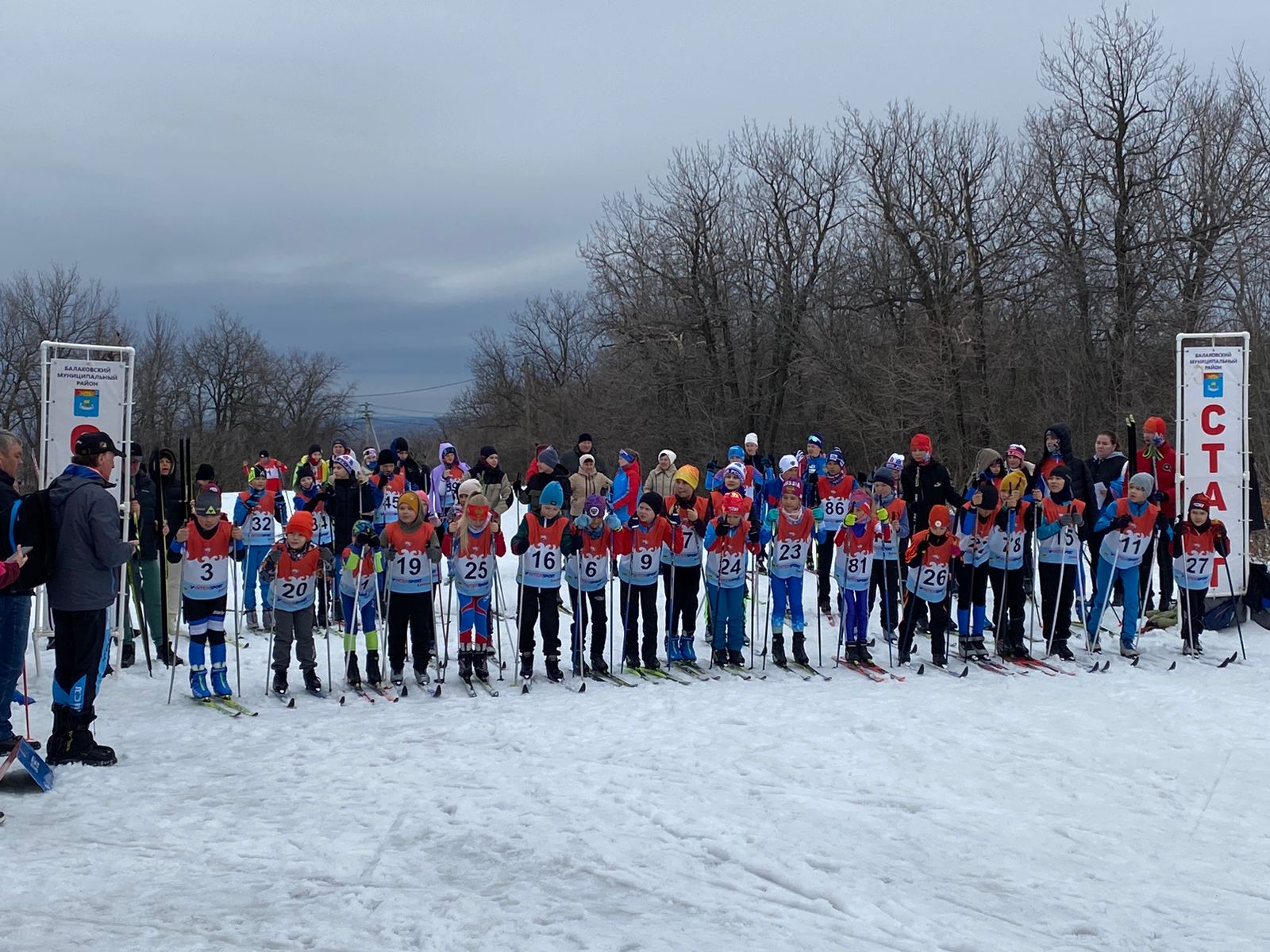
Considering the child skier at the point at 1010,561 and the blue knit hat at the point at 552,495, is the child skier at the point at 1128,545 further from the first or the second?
the blue knit hat at the point at 552,495

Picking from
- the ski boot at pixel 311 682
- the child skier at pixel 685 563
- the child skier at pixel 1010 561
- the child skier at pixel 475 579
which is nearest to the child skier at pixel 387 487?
the child skier at pixel 475 579

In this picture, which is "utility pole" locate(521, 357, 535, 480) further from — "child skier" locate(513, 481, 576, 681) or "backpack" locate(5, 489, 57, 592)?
"backpack" locate(5, 489, 57, 592)

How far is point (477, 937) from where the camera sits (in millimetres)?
4090

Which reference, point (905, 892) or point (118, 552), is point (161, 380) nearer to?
point (118, 552)

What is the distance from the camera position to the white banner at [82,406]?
9.24m

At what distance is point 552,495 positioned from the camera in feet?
30.3

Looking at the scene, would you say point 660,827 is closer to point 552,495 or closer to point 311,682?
point 552,495

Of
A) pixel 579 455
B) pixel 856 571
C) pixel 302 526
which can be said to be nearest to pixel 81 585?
pixel 302 526

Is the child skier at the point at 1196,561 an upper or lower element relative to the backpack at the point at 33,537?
lower

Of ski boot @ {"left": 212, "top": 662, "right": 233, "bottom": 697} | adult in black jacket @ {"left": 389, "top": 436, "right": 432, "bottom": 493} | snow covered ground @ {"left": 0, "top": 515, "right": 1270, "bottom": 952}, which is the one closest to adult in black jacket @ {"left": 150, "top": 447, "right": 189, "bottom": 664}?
ski boot @ {"left": 212, "top": 662, "right": 233, "bottom": 697}

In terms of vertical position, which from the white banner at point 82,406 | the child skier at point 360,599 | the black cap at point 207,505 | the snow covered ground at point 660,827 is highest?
the white banner at point 82,406

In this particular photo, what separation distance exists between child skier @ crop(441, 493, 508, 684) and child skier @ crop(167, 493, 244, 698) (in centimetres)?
194

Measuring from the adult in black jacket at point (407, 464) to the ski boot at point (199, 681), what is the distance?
3599mm

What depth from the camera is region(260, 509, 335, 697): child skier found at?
8.71 meters
